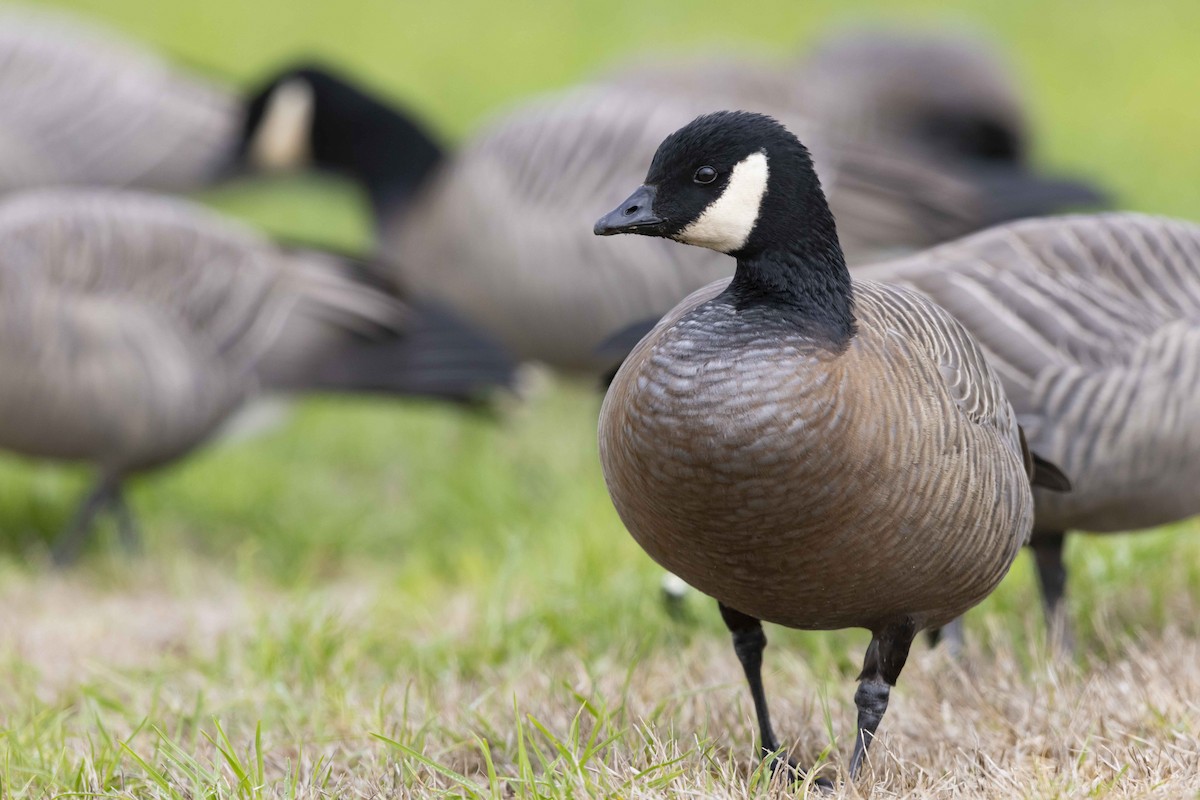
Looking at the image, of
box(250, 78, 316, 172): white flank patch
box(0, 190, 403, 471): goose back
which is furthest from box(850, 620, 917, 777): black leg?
box(250, 78, 316, 172): white flank patch

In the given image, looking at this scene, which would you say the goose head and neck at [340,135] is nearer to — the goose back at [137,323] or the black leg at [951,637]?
the goose back at [137,323]

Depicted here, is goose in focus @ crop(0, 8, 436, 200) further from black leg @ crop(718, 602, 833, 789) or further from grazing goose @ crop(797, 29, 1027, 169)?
black leg @ crop(718, 602, 833, 789)

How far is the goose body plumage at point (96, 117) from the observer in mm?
9227

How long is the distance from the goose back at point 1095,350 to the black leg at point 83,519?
12.1 ft

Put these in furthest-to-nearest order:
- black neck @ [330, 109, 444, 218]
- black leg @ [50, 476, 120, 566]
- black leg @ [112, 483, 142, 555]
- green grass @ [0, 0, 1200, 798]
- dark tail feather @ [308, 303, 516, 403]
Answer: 1. black neck @ [330, 109, 444, 218]
2. dark tail feather @ [308, 303, 516, 403]
3. black leg @ [112, 483, 142, 555]
4. black leg @ [50, 476, 120, 566]
5. green grass @ [0, 0, 1200, 798]

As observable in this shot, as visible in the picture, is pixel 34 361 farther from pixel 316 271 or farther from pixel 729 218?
pixel 729 218

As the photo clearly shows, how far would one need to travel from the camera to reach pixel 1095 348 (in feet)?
12.3

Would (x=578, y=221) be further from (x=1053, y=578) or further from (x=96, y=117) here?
(x=96, y=117)

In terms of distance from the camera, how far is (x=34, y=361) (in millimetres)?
5645

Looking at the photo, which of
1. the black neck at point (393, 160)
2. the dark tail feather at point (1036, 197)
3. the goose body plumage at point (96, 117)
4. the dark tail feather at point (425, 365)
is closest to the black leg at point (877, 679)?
the dark tail feather at point (425, 365)

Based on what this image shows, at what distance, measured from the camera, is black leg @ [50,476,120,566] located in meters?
6.07

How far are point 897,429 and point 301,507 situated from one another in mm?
4542

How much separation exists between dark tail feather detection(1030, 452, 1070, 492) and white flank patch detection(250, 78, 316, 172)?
5424mm

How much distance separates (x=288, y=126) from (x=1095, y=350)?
Answer: 533cm
